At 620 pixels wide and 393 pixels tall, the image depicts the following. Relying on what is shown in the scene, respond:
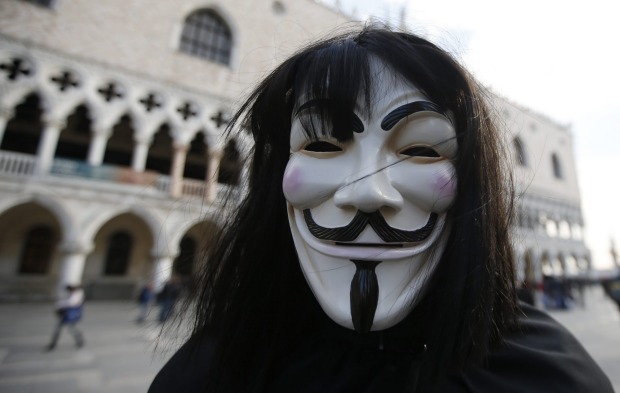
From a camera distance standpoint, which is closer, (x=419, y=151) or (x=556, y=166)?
(x=419, y=151)

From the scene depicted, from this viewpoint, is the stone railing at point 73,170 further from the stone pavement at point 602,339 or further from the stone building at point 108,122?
the stone pavement at point 602,339

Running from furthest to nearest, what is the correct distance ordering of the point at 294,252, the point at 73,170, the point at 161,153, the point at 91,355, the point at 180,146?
1. the point at 161,153
2. the point at 180,146
3. the point at 73,170
4. the point at 91,355
5. the point at 294,252

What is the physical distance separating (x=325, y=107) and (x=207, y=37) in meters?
12.0

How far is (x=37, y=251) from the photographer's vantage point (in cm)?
938

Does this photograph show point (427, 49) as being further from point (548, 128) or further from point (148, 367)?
point (548, 128)

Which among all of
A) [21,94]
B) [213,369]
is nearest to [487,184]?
[213,369]

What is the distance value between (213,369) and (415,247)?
62cm

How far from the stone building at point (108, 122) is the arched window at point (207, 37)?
4 cm

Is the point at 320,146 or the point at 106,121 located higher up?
the point at 106,121

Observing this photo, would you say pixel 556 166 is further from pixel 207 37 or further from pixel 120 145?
pixel 120 145

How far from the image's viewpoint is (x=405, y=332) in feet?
2.44

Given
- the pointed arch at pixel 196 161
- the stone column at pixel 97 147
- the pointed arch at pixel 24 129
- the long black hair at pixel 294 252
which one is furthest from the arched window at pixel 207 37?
the long black hair at pixel 294 252

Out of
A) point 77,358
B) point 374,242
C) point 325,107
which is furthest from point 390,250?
point 77,358

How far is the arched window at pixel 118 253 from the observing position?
1006cm
